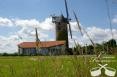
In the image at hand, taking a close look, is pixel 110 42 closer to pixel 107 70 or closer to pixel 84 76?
pixel 84 76

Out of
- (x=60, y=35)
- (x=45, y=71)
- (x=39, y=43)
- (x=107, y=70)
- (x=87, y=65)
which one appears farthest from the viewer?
(x=60, y=35)

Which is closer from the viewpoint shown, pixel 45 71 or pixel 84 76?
pixel 84 76

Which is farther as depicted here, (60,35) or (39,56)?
(60,35)

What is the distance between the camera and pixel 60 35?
8594cm

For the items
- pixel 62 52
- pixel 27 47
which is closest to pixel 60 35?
pixel 27 47

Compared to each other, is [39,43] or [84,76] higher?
[39,43]

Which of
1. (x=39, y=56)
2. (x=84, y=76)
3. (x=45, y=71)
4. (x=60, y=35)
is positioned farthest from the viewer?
(x=60, y=35)

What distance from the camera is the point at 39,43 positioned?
2602 millimetres

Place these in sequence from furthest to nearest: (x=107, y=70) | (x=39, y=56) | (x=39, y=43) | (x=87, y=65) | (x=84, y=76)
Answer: (x=39, y=56) → (x=39, y=43) → (x=87, y=65) → (x=84, y=76) → (x=107, y=70)

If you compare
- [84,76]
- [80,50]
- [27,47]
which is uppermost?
[27,47]

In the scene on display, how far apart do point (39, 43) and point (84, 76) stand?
1.72ft

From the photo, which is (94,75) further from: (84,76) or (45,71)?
(45,71)

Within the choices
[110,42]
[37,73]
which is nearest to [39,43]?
[37,73]

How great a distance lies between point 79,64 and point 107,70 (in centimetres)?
82
